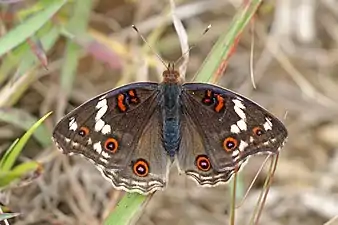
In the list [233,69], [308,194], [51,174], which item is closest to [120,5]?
[233,69]

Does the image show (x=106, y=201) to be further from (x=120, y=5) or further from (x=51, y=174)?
(x=120, y=5)

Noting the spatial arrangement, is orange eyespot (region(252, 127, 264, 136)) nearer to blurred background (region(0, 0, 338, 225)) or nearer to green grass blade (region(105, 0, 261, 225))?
green grass blade (region(105, 0, 261, 225))

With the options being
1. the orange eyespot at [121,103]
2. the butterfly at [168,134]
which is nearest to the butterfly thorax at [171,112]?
the butterfly at [168,134]

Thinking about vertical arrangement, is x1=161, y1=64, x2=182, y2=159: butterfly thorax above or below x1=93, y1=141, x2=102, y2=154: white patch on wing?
above

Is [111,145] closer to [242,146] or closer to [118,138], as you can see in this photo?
[118,138]

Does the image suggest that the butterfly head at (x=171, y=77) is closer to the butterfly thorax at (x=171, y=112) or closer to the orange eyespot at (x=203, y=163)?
the butterfly thorax at (x=171, y=112)

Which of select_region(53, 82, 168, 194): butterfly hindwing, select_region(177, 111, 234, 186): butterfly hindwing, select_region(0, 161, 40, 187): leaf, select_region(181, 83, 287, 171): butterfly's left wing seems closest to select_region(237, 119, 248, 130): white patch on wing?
select_region(181, 83, 287, 171): butterfly's left wing

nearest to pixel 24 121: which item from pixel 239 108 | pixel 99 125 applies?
pixel 99 125

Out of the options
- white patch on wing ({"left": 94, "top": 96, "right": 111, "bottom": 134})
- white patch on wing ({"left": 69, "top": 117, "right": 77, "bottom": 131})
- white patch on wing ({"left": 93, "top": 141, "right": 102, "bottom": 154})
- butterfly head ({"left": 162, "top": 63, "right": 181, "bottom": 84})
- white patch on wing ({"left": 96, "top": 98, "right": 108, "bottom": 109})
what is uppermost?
butterfly head ({"left": 162, "top": 63, "right": 181, "bottom": 84})
